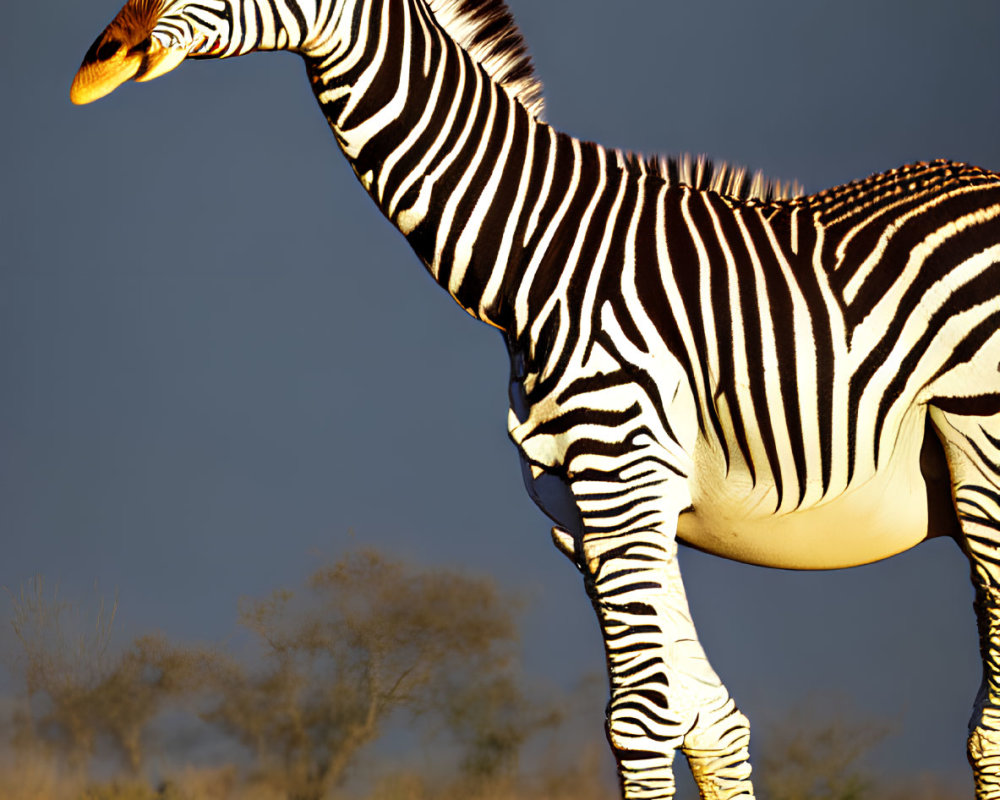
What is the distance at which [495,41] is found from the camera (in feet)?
10.1

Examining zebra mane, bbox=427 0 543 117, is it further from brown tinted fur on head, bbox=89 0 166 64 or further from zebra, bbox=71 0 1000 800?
brown tinted fur on head, bbox=89 0 166 64

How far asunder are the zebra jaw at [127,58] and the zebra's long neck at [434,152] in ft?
1.19

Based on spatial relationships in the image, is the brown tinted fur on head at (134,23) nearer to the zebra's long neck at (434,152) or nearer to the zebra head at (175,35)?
the zebra head at (175,35)

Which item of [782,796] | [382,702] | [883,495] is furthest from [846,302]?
[382,702]

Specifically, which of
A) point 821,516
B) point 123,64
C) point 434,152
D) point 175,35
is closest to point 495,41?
point 434,152

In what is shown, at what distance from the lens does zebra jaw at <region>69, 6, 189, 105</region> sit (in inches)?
103

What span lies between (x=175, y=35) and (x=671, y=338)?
4.31 feet

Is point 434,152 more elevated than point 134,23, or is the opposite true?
point 134,23

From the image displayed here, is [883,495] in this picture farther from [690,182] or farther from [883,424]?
[690,182]

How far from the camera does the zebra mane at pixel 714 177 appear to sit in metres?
3.12

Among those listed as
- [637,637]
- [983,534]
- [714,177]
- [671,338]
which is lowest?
[637,637]

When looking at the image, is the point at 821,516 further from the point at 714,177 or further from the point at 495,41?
the point at 495,41

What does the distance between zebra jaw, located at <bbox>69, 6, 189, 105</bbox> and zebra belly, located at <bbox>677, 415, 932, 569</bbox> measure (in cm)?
154

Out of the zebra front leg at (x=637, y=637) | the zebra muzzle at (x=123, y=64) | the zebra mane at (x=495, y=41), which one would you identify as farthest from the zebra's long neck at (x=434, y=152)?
the zebra front leg at (x=637, y=637)
